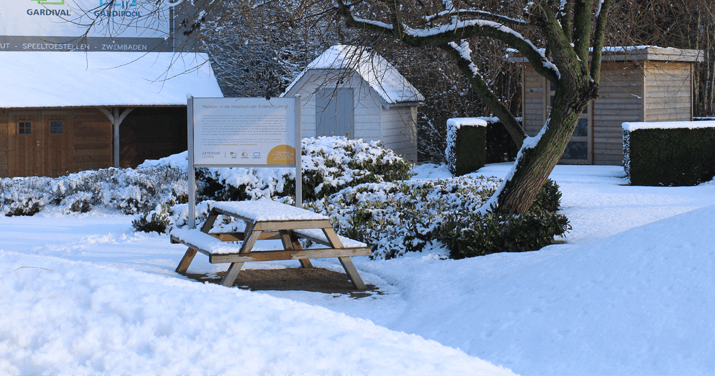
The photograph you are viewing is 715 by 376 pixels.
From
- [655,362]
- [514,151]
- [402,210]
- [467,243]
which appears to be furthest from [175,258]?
[514,151]

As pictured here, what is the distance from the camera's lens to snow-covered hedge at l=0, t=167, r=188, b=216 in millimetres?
11961

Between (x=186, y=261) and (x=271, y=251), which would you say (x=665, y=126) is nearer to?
(x=271, y=251)

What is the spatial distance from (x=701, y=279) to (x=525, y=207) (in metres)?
3.43

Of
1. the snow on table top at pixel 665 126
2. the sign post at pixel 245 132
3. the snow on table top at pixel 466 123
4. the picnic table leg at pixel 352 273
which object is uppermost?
the snow on table top at pixel 466 123

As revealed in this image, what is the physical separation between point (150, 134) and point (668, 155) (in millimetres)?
15949

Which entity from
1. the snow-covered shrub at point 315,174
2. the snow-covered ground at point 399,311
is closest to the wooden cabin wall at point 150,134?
the snow-covered shrub at point 315,174

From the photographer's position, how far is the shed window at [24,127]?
20.1m

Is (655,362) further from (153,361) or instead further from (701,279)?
(153,361)

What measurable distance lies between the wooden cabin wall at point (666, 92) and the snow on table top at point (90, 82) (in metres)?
11.5

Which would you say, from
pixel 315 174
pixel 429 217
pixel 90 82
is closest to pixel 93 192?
pixel 315 174

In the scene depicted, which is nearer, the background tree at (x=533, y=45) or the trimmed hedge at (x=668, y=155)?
the background tree at (x=533, y=45)

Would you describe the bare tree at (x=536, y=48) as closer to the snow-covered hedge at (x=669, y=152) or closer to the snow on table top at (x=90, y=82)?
the snow-covered hedge at (x=669, y=152)

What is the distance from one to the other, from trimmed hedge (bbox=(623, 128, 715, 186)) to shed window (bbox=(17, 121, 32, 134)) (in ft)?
54.0

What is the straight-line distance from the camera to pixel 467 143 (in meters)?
16.3
